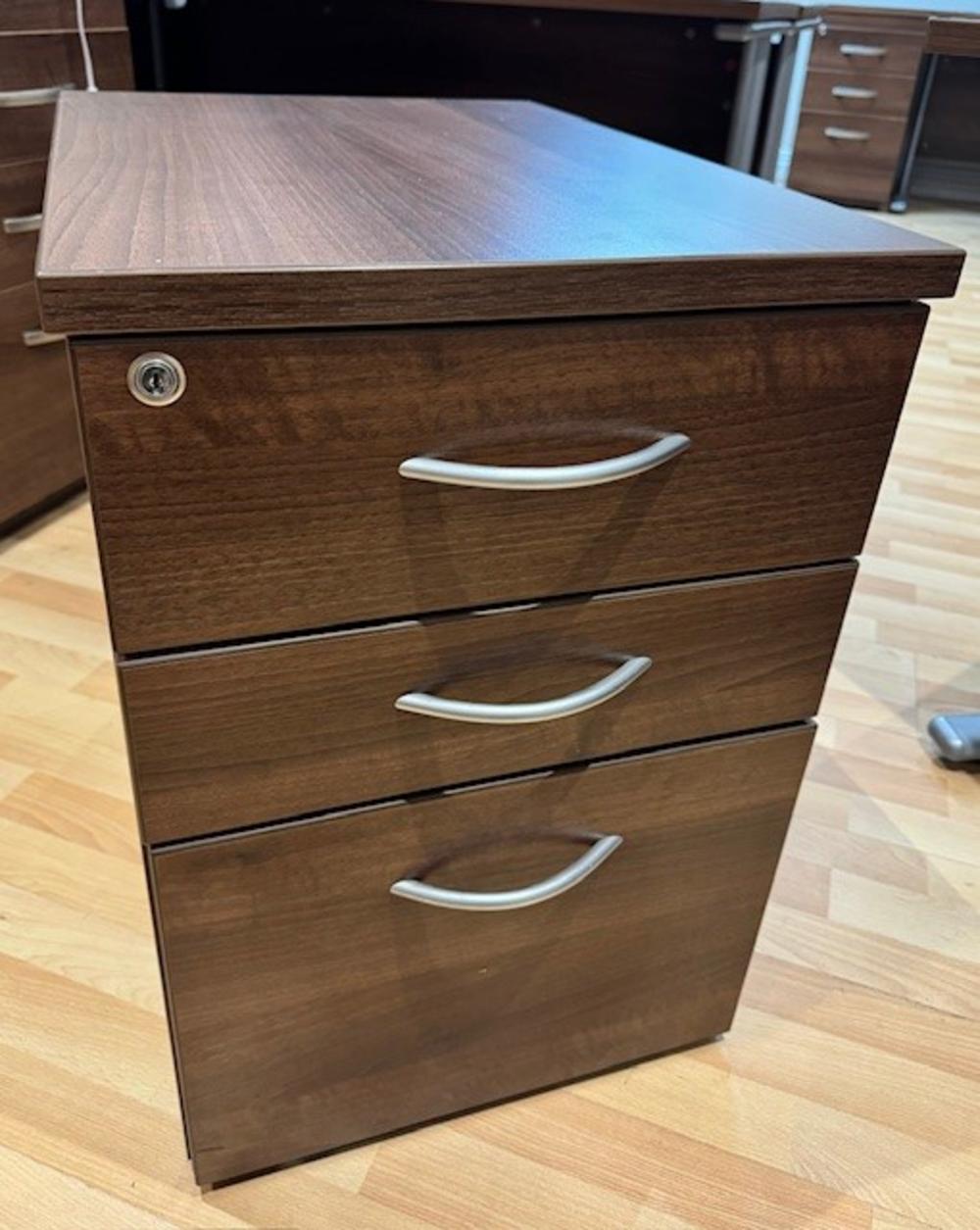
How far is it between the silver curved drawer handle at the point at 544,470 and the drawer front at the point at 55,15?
43.6 inches

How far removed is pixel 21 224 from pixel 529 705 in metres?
1.12

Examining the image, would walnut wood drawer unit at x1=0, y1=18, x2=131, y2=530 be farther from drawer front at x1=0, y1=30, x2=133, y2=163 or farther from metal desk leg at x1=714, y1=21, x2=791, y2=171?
metal desk leg at x1=714, y1=21, x2=791, y2=171

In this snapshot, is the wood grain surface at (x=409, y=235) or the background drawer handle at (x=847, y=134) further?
the background drawer handle at (x=847, y=134)

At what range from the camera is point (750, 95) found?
137 cm

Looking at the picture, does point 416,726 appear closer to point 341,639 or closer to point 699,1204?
point 341,639

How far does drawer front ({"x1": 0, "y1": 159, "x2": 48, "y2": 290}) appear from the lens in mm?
1354

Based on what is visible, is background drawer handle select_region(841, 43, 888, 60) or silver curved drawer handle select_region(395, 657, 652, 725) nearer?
silver curved drawer handle select_region(395, 657, 652, 725)

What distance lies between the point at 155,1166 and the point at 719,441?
0.61 metres

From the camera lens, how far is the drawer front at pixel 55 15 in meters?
1.29

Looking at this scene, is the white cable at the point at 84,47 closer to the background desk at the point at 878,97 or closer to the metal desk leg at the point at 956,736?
the metal desk leg at the point at 956,736

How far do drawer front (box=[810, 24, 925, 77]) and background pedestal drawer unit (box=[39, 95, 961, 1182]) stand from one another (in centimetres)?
336

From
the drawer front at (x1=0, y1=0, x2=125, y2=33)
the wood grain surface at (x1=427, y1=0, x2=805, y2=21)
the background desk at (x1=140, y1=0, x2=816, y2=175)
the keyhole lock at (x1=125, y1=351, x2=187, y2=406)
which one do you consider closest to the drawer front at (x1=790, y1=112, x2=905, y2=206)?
the background desk at (x1=140, y1=0, x2=816, y2=175)

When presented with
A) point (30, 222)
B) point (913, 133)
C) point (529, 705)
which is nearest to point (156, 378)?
point (529, 705)

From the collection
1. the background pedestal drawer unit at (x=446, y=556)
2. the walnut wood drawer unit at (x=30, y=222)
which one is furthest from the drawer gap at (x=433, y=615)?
the walnut wood drawer unit at (x=30, y=222)
